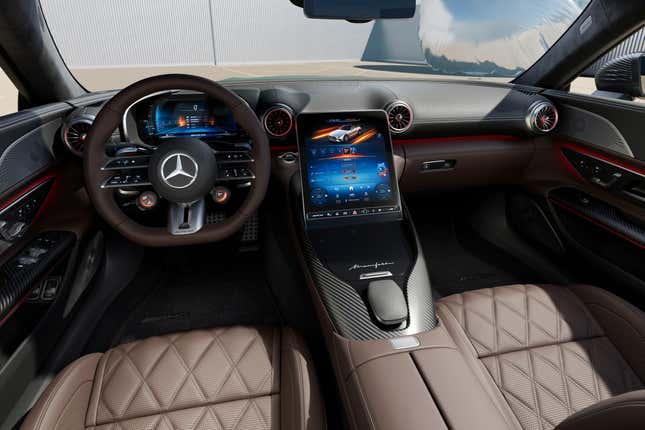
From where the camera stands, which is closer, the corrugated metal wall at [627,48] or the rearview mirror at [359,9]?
the rearview mirror at [359,9]

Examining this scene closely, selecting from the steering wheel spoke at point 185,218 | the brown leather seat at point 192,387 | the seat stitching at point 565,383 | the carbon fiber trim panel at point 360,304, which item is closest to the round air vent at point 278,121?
the steering wheel spoke at point 185,218

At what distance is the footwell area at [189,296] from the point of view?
1993 millimetres

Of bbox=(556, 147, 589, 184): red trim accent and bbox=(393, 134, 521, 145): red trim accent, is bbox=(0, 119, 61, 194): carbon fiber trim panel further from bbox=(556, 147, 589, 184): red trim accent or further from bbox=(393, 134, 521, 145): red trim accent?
bbox=(556, 147, 589, 184): red trim accent

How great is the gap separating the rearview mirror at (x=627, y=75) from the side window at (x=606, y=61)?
5cm

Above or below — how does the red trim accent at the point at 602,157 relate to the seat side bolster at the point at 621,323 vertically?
above

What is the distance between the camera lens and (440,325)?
1331 mm

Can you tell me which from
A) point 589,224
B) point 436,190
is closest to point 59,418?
point 436,190

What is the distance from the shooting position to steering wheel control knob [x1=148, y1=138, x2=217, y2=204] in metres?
1.43

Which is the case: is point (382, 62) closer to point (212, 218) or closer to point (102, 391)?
point (212, 218)

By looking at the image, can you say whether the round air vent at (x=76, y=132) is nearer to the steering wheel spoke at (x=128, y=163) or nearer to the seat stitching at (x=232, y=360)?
the steering wheel spoke at (x=128, y=163)

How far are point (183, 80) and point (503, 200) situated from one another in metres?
2.16

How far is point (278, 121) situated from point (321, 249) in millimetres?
697

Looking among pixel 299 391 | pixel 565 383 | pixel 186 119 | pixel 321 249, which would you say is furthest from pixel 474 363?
pixel 186 119

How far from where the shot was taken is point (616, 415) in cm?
61
